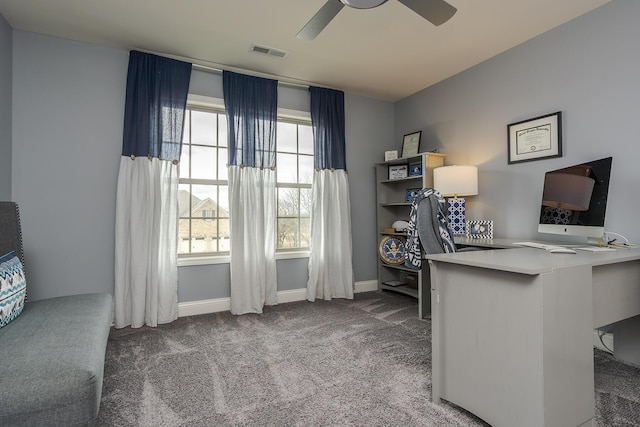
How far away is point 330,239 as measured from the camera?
12.8 feet

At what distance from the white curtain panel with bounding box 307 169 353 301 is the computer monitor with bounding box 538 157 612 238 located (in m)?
2.04

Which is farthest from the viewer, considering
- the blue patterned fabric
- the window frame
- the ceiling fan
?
the window frame

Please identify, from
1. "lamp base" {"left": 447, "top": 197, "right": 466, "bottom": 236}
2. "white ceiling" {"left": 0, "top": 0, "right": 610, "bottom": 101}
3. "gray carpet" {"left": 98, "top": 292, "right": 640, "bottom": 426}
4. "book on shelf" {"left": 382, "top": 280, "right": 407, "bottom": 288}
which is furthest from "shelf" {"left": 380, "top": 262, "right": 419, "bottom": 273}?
"white ceiling" {"left": 0, "top": 0, "right": 610, "bottom": 101}

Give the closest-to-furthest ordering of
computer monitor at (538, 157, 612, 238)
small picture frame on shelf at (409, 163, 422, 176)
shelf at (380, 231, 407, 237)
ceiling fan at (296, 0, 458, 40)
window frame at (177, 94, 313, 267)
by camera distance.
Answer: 1. ceiling fan at (296, 0, 458, 40)
2. computer monitor at (538, 157, 612, 238)
3. window frame at (177, 94, 313, 267)
4. small picture frame on shelf at (409, 163, 422, 176)
5. shelf at (380, 231, 407, 237)

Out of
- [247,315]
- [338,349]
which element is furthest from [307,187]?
[338,349]

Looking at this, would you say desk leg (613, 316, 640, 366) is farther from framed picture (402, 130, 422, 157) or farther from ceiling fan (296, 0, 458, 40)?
framed picture (402, 130, 422, 157)

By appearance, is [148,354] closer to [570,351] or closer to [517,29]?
[570,351]

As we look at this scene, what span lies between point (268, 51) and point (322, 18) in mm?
1215

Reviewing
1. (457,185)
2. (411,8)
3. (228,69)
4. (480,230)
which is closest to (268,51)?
(228,69)

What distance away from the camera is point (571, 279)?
4.54 ft

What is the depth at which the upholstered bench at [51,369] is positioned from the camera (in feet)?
3.51

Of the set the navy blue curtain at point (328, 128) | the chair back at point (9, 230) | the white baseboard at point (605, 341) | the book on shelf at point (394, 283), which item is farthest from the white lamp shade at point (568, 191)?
the chair back at point (9, 230)

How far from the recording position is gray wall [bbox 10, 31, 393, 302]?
2748 mm

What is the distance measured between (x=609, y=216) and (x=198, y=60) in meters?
3.82
